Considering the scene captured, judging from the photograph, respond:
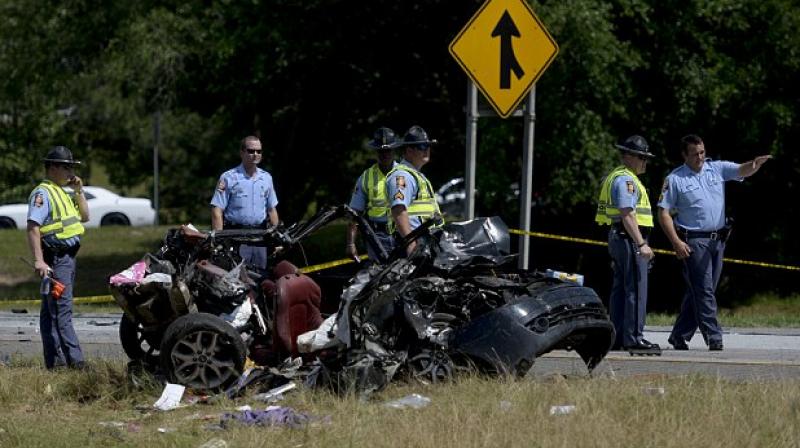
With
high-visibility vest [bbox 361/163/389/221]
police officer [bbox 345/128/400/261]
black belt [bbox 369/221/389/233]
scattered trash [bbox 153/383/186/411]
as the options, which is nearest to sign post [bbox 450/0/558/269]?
police officer [bbox 345/128/400/261]

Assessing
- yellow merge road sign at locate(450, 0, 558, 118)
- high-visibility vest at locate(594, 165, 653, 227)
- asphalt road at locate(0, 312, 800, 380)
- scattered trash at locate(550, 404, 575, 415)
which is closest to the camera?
scattered trash at locate(550, 404, 575, 415)

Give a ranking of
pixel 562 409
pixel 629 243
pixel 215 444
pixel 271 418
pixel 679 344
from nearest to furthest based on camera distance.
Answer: pixel 215 444 < pixel 562 409 < pixel 271 418 < pixel 629 243 < pixel 679 344

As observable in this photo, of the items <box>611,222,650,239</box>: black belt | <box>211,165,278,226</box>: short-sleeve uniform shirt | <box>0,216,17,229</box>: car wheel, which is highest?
<box>211,165,278,226</box>: short-sleeve uniform shirt

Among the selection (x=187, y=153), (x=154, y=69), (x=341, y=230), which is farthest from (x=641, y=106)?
(x=187, y=153)

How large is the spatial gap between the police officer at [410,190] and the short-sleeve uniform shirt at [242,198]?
1.28 metres

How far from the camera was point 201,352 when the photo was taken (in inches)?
344

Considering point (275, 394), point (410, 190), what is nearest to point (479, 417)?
point (275, 394)

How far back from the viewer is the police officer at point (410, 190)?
1062 cm

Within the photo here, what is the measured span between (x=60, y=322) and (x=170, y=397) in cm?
200

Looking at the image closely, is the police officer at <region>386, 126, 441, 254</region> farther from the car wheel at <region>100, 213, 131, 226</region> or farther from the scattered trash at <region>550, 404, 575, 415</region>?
the car wheel at <region>100, 213, 131, 226</region>

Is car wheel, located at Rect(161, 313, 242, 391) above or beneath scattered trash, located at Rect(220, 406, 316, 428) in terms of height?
above

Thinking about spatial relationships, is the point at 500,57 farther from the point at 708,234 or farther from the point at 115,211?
the point at 115,211

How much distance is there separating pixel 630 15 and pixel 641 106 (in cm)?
147

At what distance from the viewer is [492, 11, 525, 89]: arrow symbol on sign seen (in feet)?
41.9
